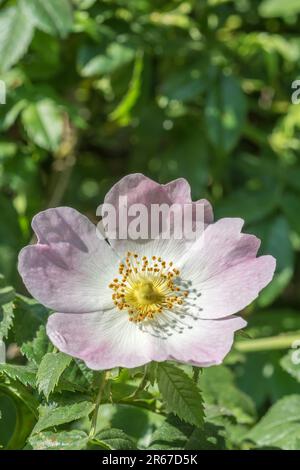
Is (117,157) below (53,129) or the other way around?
below

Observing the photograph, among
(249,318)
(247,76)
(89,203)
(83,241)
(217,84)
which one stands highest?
(83,241)

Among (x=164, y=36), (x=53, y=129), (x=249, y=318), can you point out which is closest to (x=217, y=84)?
(x=164, y=36)

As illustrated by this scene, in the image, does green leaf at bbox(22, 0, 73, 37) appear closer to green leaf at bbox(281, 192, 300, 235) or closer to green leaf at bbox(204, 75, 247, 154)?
green leaf at bbox(204, 75, 247, 154)

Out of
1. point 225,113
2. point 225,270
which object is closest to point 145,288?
point 225,270

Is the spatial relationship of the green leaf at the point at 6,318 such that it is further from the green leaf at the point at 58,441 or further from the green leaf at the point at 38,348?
the green leaf at the point at 58,441

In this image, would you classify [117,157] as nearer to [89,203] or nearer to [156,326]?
[89,203]

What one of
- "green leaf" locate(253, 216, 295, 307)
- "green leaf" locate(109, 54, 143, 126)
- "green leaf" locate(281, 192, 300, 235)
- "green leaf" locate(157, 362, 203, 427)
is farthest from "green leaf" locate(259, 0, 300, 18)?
"green leaf" locate(157, 362, 203, 427)
